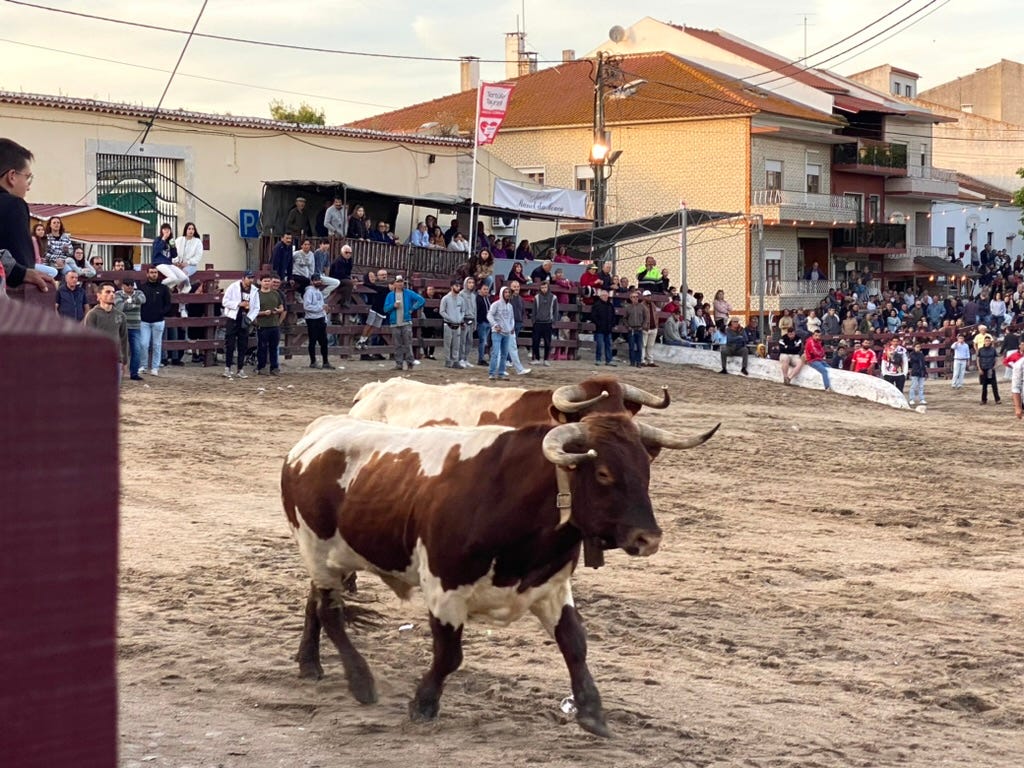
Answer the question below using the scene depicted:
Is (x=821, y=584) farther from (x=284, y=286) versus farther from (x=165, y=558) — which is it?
(x=284, y=286)

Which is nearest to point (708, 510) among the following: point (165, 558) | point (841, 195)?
point (165, 558)

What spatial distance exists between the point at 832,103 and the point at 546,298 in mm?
33885

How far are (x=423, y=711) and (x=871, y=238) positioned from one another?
55.0 m

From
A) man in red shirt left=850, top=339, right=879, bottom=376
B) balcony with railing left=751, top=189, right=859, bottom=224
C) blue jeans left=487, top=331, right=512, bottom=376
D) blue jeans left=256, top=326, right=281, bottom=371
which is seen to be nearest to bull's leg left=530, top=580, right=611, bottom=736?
blue jeans left=256, top=326, right=281, bottom=371

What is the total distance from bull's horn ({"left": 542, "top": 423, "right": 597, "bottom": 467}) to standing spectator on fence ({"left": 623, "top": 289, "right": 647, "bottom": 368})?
2321 cm

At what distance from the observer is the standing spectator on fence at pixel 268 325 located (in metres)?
23.0

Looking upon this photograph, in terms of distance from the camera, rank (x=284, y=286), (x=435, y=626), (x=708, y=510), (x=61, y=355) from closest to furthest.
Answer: (x=61, y=355) < (x=435, y=626) < (x=708, y=510) < (x=284, y=286)

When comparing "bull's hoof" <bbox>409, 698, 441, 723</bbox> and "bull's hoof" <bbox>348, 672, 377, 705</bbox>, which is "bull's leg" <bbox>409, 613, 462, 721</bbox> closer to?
"bull's hoof" <bbox>409, 698, 441, 723</bbox>

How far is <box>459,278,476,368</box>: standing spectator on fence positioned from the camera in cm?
2609

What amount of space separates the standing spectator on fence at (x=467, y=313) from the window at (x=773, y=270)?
27.0 meters

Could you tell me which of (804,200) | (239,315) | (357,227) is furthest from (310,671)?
(804,200)

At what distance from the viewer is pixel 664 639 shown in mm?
8781

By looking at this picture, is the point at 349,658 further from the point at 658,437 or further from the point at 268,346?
the point at 268,346

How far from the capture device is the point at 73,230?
23562 mm
